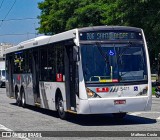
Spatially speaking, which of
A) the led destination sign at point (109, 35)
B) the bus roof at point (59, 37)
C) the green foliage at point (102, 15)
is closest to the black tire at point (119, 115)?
the led destination sign at point (109, 35)

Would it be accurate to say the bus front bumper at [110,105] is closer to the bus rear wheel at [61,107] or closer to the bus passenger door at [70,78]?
the bus passenger door at [70,78]

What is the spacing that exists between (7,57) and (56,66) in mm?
9539

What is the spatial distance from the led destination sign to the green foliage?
20728 mm

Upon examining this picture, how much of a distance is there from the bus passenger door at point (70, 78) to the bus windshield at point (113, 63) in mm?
669

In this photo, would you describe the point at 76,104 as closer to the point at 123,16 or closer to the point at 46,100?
the point at 46,100

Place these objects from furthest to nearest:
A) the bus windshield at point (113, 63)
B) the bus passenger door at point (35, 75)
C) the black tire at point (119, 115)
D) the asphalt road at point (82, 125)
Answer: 1. the bus passenger door at point (35, 75)
2. the black tire at point (119, 115)
3. the bus windshield at point (113, 63)
4. the asphalt road at point (82, 125)

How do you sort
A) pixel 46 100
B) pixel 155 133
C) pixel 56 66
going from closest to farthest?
pixel 155 133, pixel 56 66, pixel 46 100

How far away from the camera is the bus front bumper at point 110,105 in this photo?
1369cm

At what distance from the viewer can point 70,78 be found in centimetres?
1494

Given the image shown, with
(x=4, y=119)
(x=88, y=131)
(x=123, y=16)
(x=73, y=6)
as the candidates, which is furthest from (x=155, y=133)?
(x=73, y=6)

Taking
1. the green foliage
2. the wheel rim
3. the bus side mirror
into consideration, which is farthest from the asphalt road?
the green foliage

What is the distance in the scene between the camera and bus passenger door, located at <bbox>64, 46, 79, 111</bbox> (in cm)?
1459

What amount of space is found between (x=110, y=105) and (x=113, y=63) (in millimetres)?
1251

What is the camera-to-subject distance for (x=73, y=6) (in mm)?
51781
